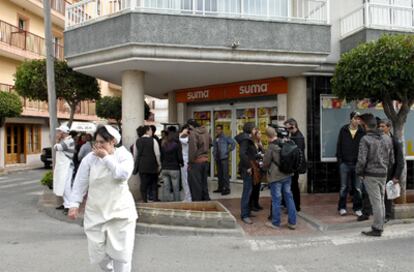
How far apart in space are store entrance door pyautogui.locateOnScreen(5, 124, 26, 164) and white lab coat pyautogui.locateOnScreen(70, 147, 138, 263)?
73.0ft

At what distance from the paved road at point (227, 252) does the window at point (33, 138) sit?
1966cm

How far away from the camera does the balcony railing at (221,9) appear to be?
28.6 ft

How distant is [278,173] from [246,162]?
0.67 m

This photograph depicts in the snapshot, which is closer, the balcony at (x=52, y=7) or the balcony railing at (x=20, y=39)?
the balcony railing at (x=20, y=39)

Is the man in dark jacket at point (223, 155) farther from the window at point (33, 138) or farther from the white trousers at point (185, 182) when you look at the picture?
the window at point (33, 138)

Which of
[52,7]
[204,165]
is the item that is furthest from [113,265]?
[52,7]

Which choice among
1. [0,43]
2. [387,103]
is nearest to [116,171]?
[387,103]

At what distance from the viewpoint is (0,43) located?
2191cm

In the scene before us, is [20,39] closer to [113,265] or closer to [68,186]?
[68,186]

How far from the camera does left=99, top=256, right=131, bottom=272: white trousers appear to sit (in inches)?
141

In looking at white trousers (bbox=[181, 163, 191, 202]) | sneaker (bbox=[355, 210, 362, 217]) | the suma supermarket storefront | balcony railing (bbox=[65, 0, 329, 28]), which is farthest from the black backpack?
the suma supermarket storefront

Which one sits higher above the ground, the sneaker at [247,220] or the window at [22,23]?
the window at [22,23]

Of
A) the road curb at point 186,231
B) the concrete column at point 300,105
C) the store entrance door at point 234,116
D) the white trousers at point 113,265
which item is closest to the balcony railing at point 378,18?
the concrete column at point 300,105

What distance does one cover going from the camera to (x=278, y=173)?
6.55 m
